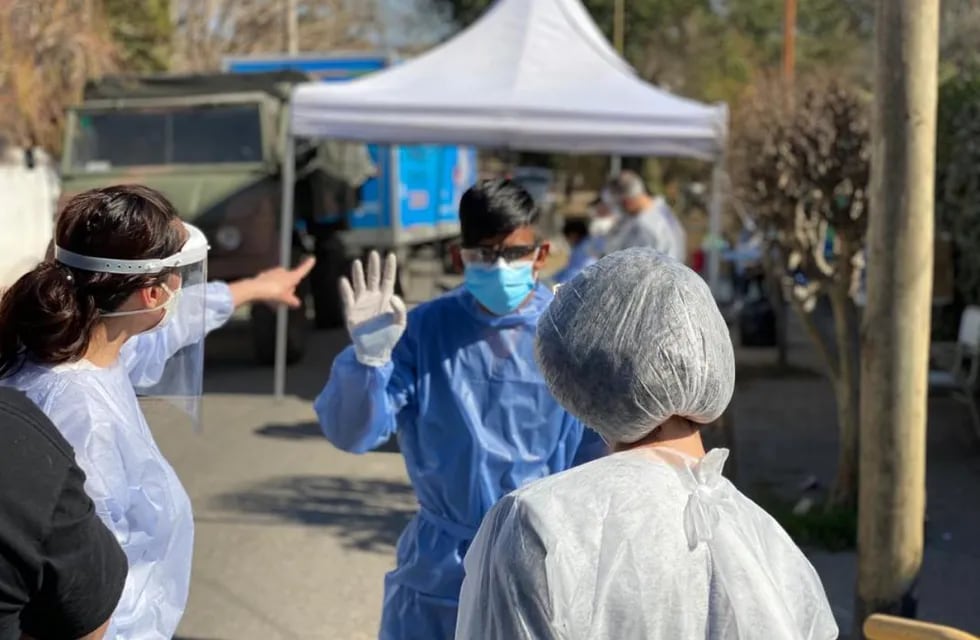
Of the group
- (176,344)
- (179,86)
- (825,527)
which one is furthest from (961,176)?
(176,344)

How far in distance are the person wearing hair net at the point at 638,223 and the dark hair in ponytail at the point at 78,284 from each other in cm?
619

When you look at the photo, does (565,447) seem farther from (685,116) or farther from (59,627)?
(685,116)

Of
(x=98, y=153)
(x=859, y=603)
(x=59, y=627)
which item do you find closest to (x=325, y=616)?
(x=859, y=603)

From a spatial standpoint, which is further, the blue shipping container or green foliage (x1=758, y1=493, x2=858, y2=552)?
the blue shipping container

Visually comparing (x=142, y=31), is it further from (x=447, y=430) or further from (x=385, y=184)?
(x=447, y=430)

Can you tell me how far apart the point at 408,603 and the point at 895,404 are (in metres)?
2.05

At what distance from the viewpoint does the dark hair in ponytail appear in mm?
1979

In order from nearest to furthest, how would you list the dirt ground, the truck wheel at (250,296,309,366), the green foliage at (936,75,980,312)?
1. the dirt ground
2. the green foliage at (936,75,980,312)
3. the truck wheel at (250,296,309,366)

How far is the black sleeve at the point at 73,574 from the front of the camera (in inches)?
59.7

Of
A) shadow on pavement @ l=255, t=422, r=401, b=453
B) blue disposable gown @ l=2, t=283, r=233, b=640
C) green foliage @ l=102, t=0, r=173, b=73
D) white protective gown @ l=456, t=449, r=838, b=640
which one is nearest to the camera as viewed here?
white protective gown @ l=456, t=449, r=838, b=640

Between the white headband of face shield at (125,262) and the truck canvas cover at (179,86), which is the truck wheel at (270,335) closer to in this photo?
the truck canvas cover at (179,86)

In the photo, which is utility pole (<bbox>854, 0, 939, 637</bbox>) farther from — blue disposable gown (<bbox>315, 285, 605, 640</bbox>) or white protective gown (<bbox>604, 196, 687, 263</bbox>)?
white protective gown (<bbox>604, 196, 687, 263</bbox>)

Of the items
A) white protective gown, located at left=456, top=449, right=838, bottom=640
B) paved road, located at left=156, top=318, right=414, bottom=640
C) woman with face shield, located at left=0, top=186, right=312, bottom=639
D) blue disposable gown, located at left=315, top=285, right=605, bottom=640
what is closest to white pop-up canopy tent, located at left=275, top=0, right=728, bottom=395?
paved road, located at left=156, top=318, right=414, bottom=640

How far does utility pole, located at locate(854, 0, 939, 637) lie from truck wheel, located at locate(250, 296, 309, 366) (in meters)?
6.75
